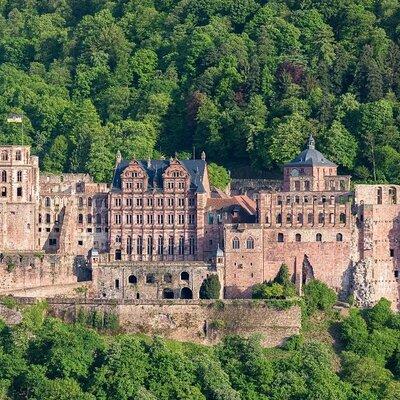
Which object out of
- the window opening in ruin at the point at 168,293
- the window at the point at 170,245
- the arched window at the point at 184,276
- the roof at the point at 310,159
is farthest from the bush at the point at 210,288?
the roof at the point at 310,159

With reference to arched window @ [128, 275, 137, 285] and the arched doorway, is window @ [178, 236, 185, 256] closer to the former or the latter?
the arched doorway

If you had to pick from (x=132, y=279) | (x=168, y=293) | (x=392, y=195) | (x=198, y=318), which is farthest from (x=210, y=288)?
(x=392, y=195)

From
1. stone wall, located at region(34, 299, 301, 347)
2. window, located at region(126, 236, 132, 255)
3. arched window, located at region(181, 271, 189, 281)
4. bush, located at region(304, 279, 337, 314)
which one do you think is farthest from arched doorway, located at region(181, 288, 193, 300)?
bush, located at region(304, 279, 337, 314)

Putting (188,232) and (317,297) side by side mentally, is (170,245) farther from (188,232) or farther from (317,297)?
(317,297)

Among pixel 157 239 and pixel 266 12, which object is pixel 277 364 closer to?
pixel 157 239

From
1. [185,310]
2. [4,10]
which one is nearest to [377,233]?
[185,310]

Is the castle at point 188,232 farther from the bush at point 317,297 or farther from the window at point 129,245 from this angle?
the bush at point 317,297
